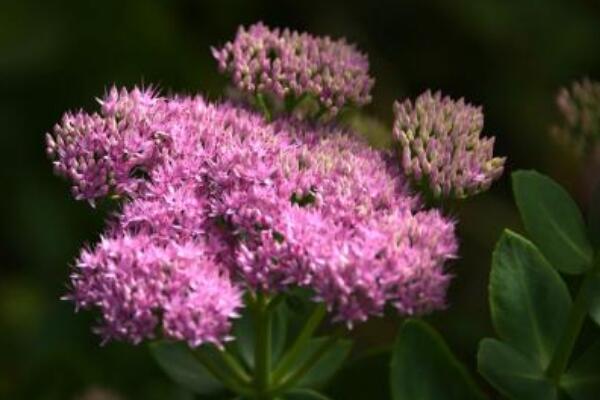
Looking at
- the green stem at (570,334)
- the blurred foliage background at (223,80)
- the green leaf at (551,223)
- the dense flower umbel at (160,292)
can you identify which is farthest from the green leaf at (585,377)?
the blurred foliage background at (223,80)

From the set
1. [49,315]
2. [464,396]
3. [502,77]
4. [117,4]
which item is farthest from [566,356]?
[117,4]

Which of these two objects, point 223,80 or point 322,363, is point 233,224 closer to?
point 322,363

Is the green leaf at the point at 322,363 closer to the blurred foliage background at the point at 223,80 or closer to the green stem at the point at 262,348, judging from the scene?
the green stem at the point at 262,348

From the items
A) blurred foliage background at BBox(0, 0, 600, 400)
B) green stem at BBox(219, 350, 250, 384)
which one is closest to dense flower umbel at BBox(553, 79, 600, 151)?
green stem at BBox(219, 350, 250, 384)

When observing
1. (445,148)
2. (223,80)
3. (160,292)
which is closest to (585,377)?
(445,148)

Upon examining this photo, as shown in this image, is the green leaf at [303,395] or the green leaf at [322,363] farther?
the green leaf at [322,363]

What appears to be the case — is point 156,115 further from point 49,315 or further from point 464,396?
point 49,315
